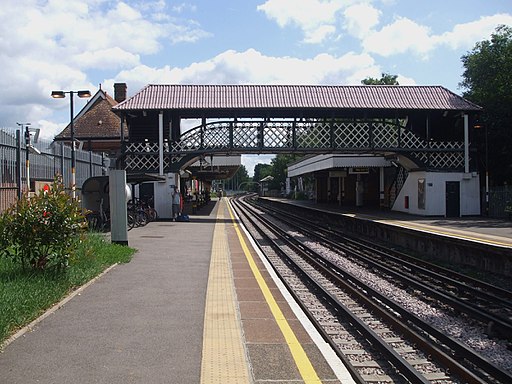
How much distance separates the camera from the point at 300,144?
29.7 m

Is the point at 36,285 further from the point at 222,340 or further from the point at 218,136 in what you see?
the point at 218,136

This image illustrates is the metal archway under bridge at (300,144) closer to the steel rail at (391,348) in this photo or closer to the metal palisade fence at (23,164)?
the metal palisade fence at (23,164)

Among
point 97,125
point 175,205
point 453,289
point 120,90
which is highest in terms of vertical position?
point 120,90

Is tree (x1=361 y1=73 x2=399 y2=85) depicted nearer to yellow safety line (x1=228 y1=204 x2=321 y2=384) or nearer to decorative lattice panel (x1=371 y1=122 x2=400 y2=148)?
decorative lattice panel (x1=371 y1=122 x2=400 y2=148)

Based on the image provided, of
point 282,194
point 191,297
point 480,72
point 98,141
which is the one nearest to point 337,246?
point 191,297

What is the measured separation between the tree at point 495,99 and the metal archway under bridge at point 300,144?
2027 millimetres

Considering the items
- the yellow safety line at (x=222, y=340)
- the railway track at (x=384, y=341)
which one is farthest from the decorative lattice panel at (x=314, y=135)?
the yellow safety line at (x=222, y=340)

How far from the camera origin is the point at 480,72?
32.8 m

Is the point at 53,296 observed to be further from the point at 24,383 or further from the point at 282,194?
the point at 282,194

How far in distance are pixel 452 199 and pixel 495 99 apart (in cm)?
655

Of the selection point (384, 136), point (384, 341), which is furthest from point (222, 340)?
point (384, 136)

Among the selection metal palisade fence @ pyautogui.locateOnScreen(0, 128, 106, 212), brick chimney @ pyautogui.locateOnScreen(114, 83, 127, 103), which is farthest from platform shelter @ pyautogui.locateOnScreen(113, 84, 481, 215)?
brick chimney @ pyautogui.locateOnScreen(114, 83, 127, 103)

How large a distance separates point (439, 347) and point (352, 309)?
90.3 inches

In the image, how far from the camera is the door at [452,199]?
28.3 meters
